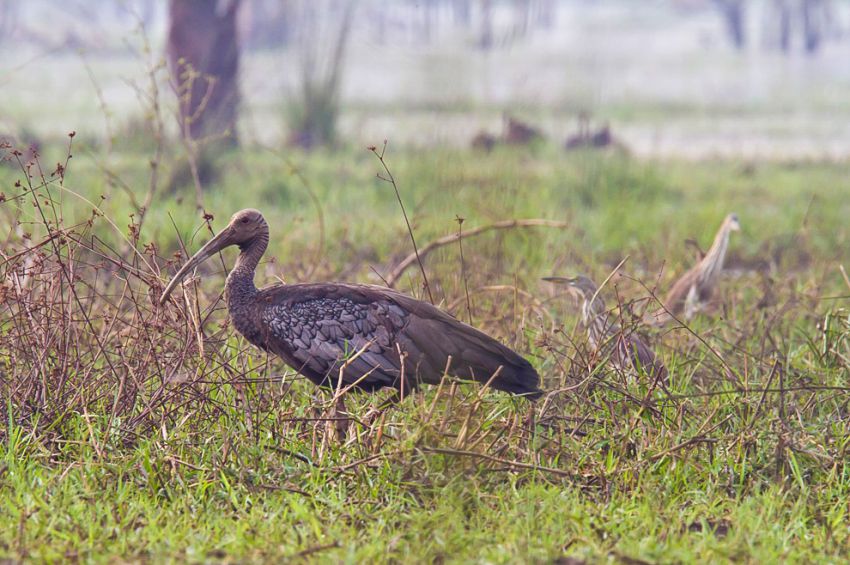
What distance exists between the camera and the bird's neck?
450cm

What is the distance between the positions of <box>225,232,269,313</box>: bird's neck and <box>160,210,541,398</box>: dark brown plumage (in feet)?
0.04

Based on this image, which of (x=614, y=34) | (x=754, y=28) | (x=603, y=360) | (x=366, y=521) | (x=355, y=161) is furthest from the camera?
(x=754, y=28)

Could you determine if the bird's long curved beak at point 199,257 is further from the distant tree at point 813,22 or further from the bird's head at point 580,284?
the distant tree at point 813,22

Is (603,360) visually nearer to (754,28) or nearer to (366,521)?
(366,521)

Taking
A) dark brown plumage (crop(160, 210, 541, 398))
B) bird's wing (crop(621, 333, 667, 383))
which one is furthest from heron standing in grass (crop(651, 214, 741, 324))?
dark brown plumage (crop(160, 210, 541, 398))

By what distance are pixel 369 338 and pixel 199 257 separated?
2.23 ft

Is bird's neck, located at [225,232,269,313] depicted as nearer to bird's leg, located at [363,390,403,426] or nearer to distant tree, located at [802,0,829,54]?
bird's leg, located at [363,390,403,426]

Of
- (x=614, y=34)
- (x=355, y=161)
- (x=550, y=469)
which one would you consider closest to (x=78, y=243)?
(x=550, y=469)

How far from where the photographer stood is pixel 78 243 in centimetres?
421

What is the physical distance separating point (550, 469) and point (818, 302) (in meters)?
2.70

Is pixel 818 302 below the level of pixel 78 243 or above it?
below

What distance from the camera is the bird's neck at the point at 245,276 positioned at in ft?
14.8

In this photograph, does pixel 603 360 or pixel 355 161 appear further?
pixel 355 161

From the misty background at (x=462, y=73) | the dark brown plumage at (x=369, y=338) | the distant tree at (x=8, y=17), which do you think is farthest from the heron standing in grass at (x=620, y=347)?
the distant tree at (x=8, y=17)
